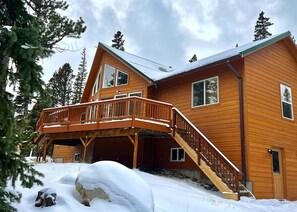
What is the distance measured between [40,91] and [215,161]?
8.41 meters

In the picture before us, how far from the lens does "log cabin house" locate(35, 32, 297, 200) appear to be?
10961 millimetres

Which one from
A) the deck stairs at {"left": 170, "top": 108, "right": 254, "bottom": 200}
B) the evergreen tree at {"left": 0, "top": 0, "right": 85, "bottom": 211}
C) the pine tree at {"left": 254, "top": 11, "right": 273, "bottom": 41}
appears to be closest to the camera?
the evergreen tree at {"left": 0, "top": 0, "right": 85, "bottom": 211}

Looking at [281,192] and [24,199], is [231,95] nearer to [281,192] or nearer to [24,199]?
[281,192]

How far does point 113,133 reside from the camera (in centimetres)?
1202

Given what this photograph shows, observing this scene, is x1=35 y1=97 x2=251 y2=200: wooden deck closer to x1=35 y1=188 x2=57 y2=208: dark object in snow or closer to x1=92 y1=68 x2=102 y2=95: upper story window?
x1=92 y1=68 x2=102 y2=95: upper story window

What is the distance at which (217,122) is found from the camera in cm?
1223

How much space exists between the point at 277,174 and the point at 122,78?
30.2ft

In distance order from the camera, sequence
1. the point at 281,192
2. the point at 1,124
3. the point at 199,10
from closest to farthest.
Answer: the point at 1,124 → the point at 281,192 → the point at 199,10

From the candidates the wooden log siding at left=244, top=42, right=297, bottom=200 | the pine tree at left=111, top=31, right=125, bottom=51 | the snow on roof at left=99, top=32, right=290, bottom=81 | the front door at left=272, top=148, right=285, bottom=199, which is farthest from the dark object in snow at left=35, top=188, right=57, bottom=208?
the pine tree at left=111, top=31, right=125, bottom=51

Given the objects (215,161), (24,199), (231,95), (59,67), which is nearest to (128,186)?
(24,199)

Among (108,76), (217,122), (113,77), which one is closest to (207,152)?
(217,122)

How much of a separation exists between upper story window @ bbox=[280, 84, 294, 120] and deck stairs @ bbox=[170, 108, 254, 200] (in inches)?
172

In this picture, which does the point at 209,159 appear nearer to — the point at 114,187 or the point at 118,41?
the point at 114,187

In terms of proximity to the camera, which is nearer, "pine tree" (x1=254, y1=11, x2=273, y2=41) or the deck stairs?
the deck stairs
